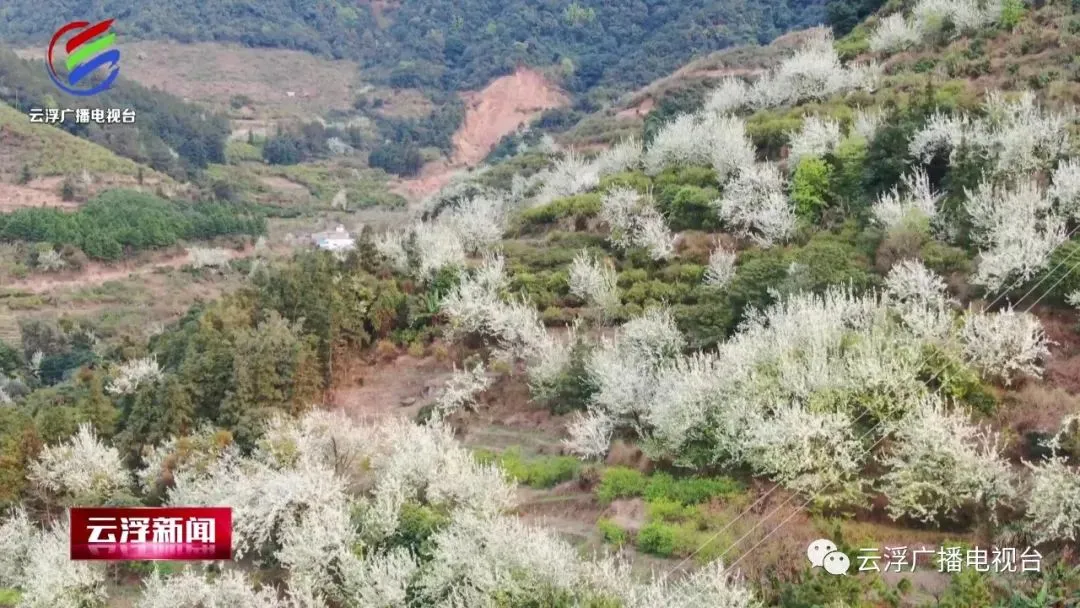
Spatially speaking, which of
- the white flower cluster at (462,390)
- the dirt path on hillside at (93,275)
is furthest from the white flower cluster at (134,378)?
the dirt path on hillside at (93,275)

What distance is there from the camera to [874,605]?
50.5 feet

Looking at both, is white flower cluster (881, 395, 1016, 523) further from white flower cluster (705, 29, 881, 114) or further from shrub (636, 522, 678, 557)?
white flower cluster (705, 29, 881, 114)

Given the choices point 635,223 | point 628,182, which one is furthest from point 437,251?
point 628,182

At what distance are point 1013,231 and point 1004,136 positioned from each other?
17.8ft

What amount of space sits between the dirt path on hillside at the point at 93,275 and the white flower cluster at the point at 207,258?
2.22ft

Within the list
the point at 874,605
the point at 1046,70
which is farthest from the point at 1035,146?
the point at 874,605

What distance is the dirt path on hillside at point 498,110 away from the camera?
117 metres

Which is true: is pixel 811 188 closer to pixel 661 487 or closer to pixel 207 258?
pixel 661 487

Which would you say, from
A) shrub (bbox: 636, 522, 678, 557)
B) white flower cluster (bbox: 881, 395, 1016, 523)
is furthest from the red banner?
white flower cluster (bbox: 881, 395, 1016, 523)

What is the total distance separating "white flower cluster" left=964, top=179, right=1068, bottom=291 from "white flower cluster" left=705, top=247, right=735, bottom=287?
652cm

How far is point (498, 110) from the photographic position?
407 feet

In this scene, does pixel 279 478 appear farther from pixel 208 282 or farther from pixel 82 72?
pixel 208 282

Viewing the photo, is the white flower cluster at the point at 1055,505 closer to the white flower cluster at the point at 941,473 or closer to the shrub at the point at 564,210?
the white flower cluster at the point at 941,473

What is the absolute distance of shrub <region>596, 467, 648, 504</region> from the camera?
21.0 meters
